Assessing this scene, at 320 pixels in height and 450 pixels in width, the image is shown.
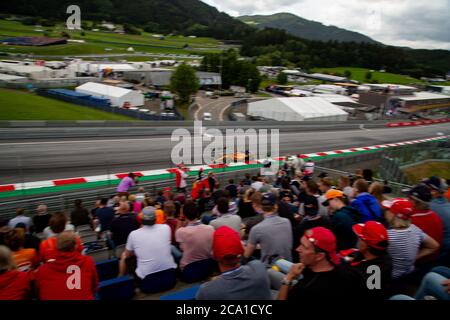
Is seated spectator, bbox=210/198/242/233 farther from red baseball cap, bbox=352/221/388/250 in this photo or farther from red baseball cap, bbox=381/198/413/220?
red baseball cap, bbox=381/198/413/220

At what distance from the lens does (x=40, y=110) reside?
29.3m

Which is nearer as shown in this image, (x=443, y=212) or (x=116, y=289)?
(x=116, y=289)

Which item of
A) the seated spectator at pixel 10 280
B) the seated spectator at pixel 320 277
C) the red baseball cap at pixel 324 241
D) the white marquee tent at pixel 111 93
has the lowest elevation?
the seated spectator at pixel 10 280

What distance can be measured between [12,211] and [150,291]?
7.60 meters

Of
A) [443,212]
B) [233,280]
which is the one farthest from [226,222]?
[443,212]

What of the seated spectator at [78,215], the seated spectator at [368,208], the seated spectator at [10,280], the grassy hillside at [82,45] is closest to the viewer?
the seated spectator at [10,280]

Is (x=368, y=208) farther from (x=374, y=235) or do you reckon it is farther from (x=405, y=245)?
(x=374, y=235)

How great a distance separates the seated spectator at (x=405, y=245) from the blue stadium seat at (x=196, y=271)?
8.00 ft

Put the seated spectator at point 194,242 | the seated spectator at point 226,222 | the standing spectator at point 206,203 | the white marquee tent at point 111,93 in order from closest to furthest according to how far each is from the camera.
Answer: the seated spectator at point 194,242 < the seated spectator at point 226,222 < the standing spectator at point 206,203 < the white marquee tent at point 111,93

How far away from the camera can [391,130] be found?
43031 millimetres

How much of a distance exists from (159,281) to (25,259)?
5.63ft

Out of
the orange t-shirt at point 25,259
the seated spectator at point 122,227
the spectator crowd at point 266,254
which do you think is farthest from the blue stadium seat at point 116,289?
the seated spectator at point 122,227

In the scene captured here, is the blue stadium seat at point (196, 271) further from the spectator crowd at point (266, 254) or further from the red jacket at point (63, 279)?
the red jacket at point (63, 279)

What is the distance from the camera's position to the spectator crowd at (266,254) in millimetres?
2715
